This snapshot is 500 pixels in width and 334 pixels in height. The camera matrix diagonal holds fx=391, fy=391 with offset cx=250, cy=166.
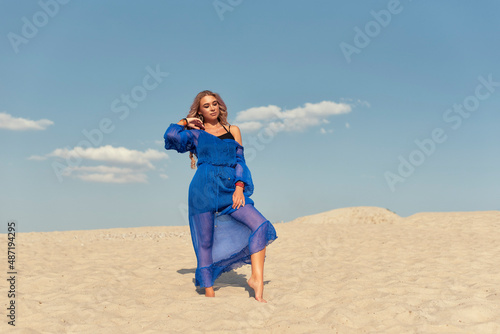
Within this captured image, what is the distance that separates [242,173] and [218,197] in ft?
1.39

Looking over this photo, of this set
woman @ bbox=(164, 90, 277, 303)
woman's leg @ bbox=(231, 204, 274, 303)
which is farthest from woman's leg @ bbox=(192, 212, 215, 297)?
woman's leg @ bbox=(231, 204, 274, 303)

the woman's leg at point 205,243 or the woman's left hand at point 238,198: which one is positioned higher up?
the woman's left hand at point 238,198

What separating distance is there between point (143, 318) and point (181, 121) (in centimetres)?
235

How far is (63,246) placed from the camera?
9695mm

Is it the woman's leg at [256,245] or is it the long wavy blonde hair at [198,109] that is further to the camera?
the long wavy blonde hair at [198,109]

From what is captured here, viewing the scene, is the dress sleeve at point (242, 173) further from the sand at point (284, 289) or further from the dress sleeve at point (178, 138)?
the sand at point (284, 289)

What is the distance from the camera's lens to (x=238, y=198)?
481cm

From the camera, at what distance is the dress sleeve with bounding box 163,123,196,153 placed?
4.80m

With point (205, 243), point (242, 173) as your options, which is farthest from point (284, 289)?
point (242, 173)

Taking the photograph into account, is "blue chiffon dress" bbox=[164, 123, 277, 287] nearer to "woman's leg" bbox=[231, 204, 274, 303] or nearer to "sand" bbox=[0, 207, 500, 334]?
"woman's leg" bbox=[231, 204, 274, 303]

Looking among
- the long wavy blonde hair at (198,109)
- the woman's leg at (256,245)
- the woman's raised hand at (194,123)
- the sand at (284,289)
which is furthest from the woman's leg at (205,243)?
the woman's raised hand at (194,123)

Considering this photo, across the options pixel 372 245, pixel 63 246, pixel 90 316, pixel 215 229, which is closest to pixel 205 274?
pixel 215 229

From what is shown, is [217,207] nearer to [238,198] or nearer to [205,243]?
[238,198]

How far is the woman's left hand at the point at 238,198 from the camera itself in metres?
4.80
